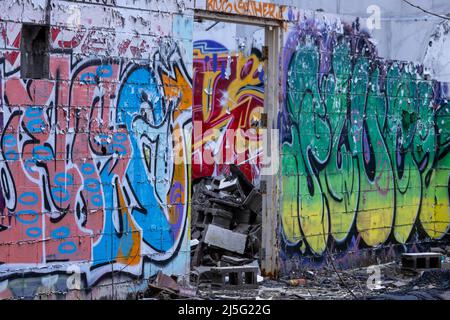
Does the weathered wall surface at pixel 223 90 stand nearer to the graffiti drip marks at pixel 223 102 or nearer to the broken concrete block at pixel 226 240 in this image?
the graffiti drip marks at pixel 223 102

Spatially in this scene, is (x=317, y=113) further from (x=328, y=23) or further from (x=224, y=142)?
(x=224, y=142)

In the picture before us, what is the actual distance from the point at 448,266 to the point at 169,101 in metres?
5.00

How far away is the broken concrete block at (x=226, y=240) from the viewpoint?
42.2 feet

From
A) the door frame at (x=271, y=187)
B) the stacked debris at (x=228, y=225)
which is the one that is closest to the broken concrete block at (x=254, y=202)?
the stacked debris at (x=228, y=225)

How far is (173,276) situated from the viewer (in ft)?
35.4

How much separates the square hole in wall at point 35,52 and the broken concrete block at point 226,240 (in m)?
4.12

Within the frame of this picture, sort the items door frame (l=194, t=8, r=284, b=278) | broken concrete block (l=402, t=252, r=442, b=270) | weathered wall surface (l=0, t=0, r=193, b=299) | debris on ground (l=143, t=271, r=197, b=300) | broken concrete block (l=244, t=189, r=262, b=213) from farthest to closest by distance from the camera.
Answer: broken concrete block (l=244, t=189, r=262, b=213)
broken concrete block (l=402, t=252, r=442, b=270)
door frame (l=194, t=8, r=284, b=278)
debris on ground (l=143, t=271, r=197, b=300)
weathered wall surface (l=0, t=0, r=193, b=299)

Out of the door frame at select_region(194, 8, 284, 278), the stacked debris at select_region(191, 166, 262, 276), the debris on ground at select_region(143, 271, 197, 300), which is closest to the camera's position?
the debris on ground at select_region(143, 271, 197, 300)

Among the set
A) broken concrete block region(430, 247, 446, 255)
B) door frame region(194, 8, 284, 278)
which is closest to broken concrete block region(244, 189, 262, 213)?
door frame region(194, 8, 284, 278)

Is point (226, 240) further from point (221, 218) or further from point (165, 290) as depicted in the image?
point (165, 290)

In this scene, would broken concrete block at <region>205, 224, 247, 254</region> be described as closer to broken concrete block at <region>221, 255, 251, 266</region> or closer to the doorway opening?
broken concrete block at <region>221, 255, 251, 266</region>

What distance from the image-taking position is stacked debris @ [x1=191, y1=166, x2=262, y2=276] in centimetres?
1278

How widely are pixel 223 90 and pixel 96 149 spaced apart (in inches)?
352

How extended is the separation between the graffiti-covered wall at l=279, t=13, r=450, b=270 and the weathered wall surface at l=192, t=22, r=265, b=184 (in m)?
4.84
